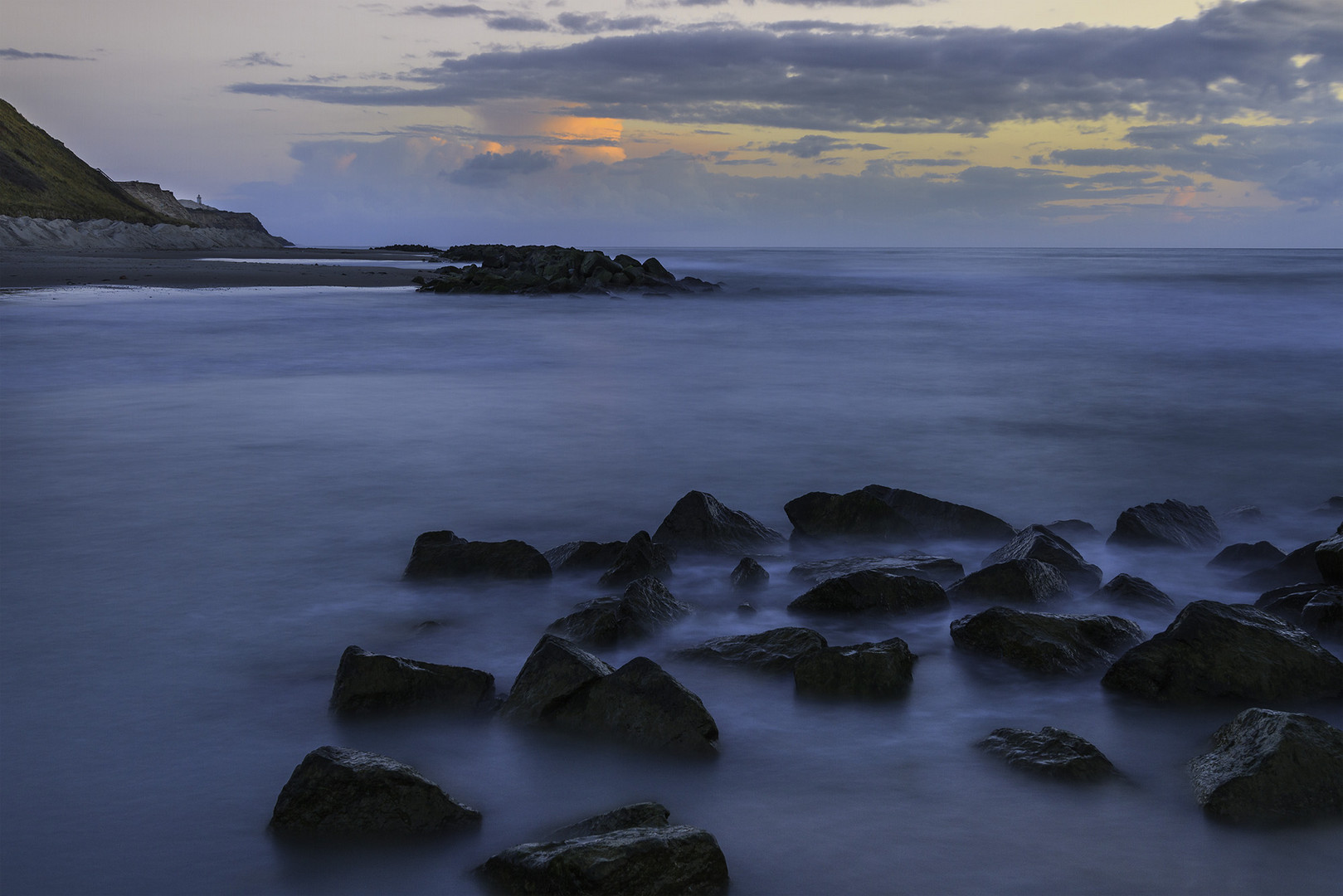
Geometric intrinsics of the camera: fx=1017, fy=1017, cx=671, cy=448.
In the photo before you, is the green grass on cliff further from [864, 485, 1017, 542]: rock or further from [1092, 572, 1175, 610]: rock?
[1092, 572, 1175, 610]: rock

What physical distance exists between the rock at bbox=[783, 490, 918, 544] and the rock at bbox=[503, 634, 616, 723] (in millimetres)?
2056

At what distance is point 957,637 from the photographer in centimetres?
347

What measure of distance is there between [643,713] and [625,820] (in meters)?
0.54

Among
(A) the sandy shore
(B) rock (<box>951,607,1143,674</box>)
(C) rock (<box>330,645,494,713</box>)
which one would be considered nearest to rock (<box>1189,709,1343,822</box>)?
(B) rock (<box>951,607,1143,674</box>)

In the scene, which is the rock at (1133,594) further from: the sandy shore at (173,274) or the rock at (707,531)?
the sandy shore at (173,274)

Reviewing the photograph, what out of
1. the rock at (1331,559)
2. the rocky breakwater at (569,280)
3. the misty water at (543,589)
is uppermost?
the rocky breakwater at (569,280)

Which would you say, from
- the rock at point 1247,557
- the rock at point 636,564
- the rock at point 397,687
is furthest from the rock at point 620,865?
the rock at point 1247,557

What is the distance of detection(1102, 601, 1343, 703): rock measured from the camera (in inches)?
119

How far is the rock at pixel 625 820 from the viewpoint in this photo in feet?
7.32

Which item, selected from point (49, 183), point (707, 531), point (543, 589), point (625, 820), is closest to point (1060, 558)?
point (707, 531)

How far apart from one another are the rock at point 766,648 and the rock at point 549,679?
53 centimetres

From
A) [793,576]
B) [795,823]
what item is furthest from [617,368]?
[795,823]

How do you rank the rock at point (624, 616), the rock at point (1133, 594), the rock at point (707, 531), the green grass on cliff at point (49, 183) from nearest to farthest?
the rock at point (624, 616), the rock at point (1133, 594), the rock at point (707, 531), the green grass on cliff at point (49, 183)

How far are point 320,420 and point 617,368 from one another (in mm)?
4545
